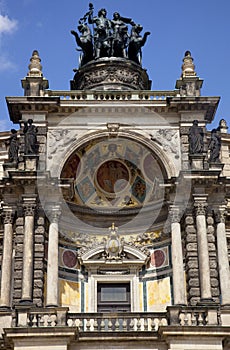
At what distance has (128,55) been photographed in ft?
84.5

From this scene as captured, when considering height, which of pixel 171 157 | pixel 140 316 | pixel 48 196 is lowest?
pixel 140 316

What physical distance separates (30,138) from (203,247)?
636 centimetres

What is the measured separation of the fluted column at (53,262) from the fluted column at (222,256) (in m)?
4.85

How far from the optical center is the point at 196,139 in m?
20.8

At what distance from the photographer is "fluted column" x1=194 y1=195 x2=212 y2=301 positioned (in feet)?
61.1

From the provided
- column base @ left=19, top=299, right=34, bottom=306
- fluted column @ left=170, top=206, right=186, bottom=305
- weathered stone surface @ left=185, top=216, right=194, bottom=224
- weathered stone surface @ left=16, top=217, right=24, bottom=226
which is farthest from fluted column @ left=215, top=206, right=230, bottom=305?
weathered stone surface @ left=16, top=217, right=24, bottom=226

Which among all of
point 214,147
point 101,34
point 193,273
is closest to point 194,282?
point 193,273

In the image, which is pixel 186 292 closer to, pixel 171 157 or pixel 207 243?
pixel 207 243

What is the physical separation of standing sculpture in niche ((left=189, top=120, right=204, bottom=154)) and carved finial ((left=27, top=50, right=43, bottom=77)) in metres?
5.67

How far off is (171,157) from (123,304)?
4901 millimetres

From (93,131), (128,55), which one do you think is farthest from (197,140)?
(128,55)

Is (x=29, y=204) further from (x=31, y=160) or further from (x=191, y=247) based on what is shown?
(x=191, y=247)

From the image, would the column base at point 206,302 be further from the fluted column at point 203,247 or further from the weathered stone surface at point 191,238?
the weathered stone surface at point 191,238

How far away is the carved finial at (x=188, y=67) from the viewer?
22.6 metres
